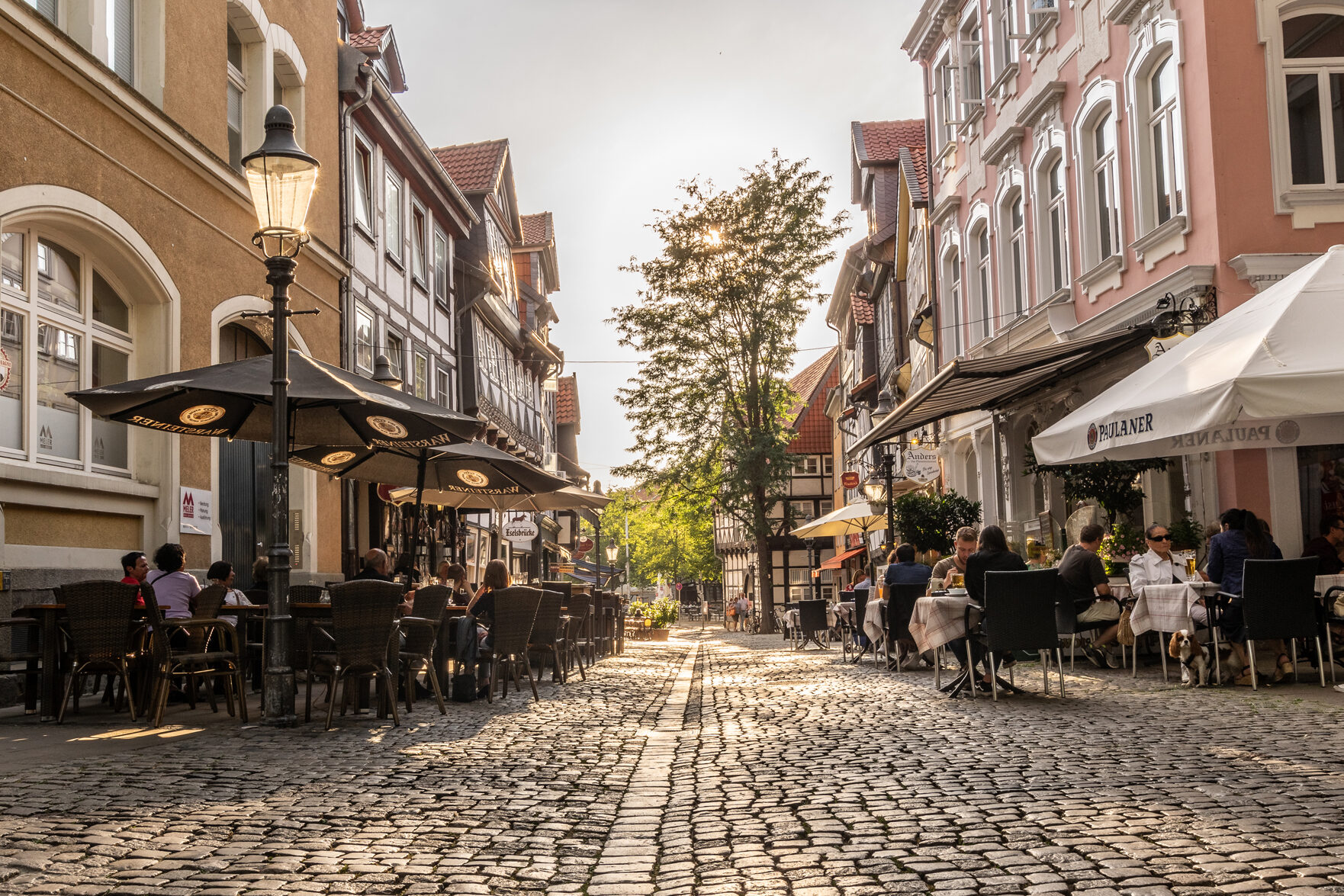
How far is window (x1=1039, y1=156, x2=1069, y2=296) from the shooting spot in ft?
62.1

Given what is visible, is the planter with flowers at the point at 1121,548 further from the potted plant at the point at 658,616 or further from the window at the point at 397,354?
the potted plant at the point at 658,616

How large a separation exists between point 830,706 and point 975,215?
570 inches

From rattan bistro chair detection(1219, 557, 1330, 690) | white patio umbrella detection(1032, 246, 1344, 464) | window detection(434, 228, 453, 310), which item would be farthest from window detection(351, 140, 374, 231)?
rattan bistro chair detection(1219, 557, 1330, 690)

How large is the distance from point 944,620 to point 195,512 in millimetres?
8017

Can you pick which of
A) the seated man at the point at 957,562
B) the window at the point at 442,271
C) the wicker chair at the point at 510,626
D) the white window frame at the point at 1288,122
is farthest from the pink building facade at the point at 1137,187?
the window at the point at 442,271

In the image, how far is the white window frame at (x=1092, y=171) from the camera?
16406 millimetres

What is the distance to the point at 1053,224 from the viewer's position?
63.4 ft

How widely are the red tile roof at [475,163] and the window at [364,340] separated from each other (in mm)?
12245

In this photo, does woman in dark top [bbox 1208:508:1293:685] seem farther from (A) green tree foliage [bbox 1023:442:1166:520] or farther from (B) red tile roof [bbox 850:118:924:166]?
(B) red tile roof [bbox 850:118:924:166]

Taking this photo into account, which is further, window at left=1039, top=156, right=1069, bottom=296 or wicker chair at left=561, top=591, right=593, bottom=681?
window at left=1039, top=156, right=1069, bottom=296

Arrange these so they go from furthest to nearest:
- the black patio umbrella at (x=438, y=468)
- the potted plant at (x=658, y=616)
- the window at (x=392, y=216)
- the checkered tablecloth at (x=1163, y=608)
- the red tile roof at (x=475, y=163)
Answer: the potted plant at (x=658, y=616)
the red tile roof at (x=475, y=163)
the window at (x=392, y=216)
the black patio umbrella at (x=438, y=468)
the checkered tablecloth at (x=1163, y=608)

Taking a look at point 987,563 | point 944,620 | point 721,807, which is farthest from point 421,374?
point 721,807

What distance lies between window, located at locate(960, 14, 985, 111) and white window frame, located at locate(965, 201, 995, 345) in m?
1.90

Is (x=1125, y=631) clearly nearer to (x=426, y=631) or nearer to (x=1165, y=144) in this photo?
(x=1165, y=144)
